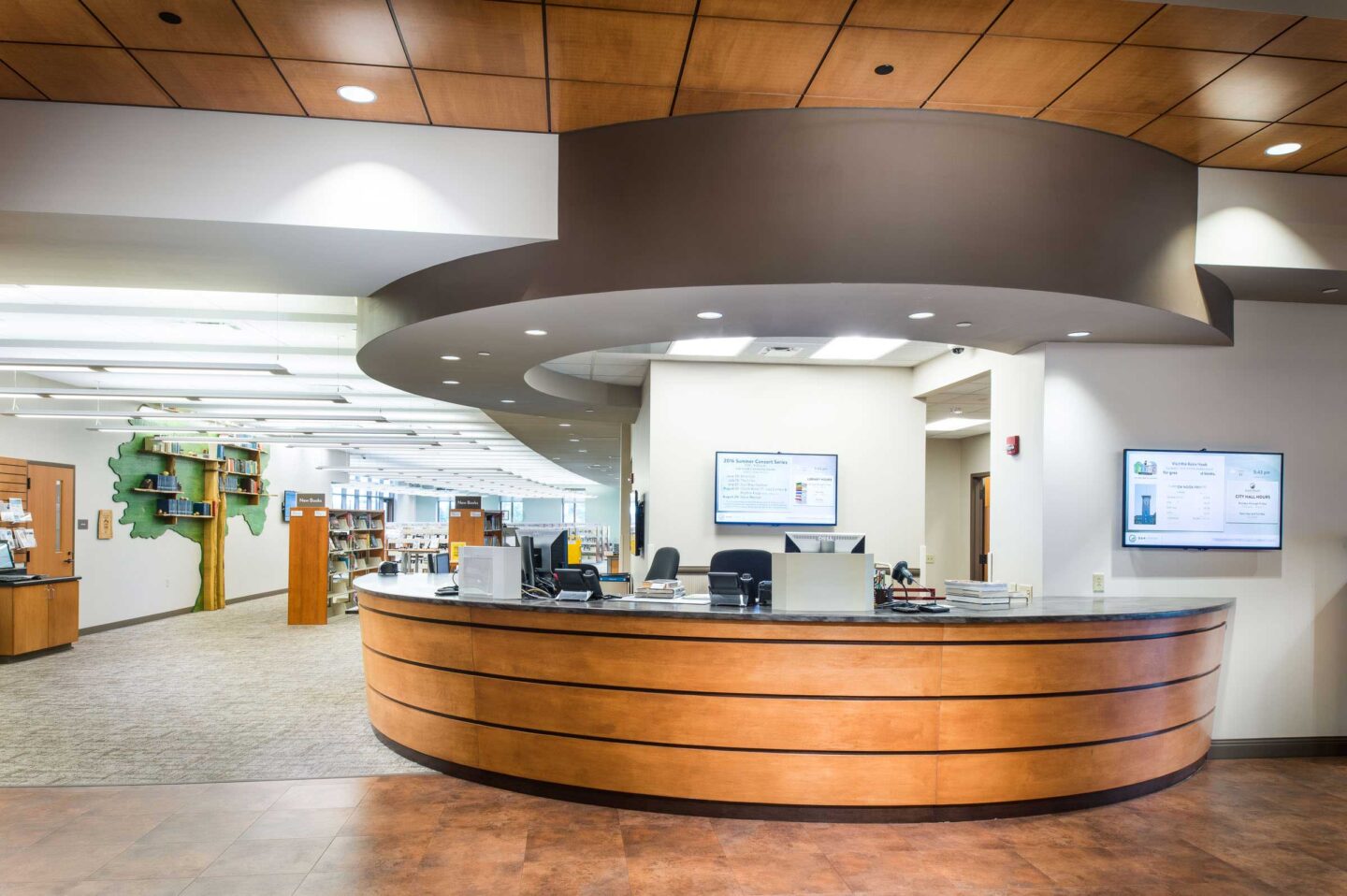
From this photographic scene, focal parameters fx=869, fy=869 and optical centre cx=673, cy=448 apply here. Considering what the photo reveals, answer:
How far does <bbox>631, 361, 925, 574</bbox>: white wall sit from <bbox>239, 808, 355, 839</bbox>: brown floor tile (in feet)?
14.6

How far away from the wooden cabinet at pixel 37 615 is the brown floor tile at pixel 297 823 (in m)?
6.72

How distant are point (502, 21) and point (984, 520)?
37.5 feet

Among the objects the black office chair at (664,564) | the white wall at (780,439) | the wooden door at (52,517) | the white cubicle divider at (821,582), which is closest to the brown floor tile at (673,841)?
the white cubicle divider at (821,582)

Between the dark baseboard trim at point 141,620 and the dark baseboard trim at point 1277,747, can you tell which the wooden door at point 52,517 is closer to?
the dark baseboard trim at point 141,620

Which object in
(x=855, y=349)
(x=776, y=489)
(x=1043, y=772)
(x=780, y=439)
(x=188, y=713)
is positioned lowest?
(x=188, y=713)

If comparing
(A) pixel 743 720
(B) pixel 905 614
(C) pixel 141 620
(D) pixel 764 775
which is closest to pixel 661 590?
(A) pixel 743 720

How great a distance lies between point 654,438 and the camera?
866 cm

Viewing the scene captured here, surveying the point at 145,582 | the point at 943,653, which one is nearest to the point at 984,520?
the point at 943,653

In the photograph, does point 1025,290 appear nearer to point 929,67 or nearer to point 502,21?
point 929,67

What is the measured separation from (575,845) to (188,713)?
14.6ft

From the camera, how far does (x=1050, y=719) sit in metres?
4.68

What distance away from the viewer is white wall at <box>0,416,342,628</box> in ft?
36.3

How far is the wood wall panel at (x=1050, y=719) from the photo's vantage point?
458 centimetres

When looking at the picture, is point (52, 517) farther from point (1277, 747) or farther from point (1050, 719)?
point (1277, 747)
